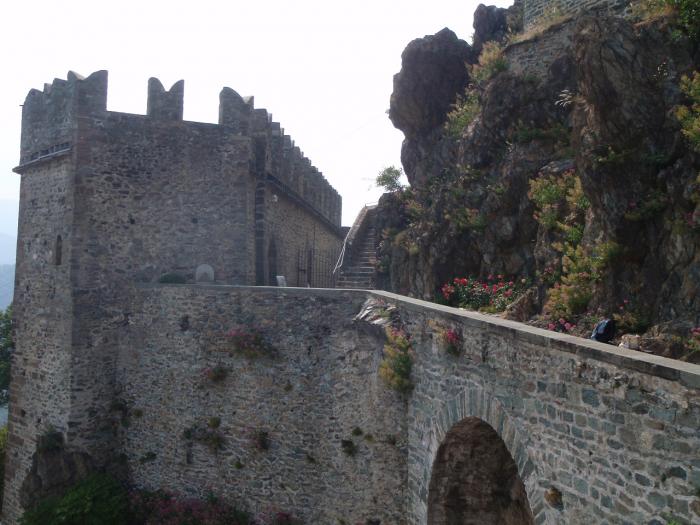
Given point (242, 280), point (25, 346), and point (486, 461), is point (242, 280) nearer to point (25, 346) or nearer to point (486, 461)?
point (25, 346)

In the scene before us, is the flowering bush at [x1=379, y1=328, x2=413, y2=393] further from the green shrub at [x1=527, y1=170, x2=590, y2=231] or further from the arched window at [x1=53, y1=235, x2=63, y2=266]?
the arched window at [x1=53, y1=235, x2=63, y2=266]

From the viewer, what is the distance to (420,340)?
9.83 m

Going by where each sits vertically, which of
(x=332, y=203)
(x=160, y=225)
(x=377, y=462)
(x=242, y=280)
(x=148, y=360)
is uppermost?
(x=332, y=203)

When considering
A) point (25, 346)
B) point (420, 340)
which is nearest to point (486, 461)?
point (420, 340)

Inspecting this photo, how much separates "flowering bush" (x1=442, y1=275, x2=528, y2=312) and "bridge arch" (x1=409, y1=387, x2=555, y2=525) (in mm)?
4571

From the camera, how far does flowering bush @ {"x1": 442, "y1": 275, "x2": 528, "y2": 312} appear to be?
1324cm

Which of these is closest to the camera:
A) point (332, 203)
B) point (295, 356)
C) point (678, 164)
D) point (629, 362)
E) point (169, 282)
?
point (629, 362)

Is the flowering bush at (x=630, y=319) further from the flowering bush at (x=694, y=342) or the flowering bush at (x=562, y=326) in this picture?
the flowering bush at (x=694, y=342)

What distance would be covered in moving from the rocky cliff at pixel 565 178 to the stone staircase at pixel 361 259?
1.30 m

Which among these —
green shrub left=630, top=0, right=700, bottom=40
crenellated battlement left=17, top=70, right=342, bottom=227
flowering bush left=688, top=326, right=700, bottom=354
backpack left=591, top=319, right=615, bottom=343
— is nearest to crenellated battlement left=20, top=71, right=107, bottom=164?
crenellated battlement left=17, top=70, right=342, bottom=227

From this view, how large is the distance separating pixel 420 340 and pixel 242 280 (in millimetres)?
8473

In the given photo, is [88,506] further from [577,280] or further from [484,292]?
[577,280]

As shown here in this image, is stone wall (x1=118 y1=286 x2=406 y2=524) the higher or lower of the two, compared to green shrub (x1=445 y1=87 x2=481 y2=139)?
lower

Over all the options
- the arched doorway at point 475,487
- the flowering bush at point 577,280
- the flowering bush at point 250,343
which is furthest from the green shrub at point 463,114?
the arched doorway at point 475,487
